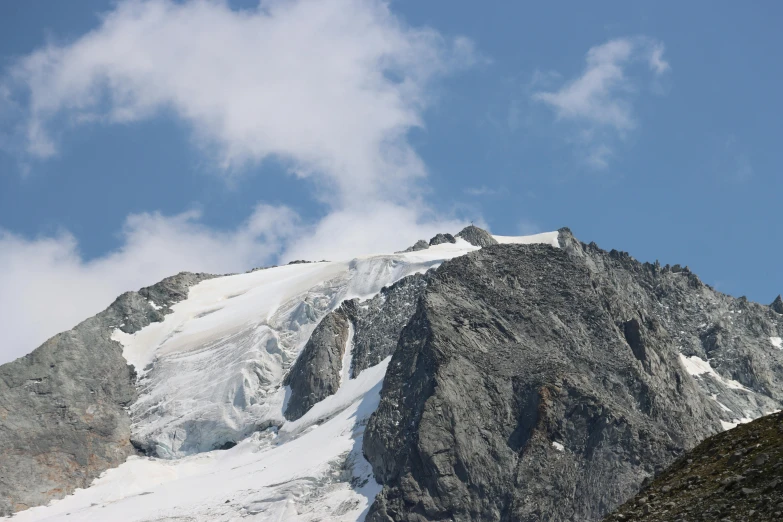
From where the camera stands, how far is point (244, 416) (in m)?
150

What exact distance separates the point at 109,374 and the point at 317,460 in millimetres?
46438

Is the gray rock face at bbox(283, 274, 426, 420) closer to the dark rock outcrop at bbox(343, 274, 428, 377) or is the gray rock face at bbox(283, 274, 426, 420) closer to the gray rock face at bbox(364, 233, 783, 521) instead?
the dark rock outcrop at bbox(343, 274, 428, 377)

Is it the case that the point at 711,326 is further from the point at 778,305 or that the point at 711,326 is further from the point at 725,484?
the point at 725,484

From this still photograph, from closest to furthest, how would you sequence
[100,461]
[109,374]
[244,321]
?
1. [100,461]
2. [109,374]
3. [244,321]

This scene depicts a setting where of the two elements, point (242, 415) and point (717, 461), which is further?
point (242, 415)

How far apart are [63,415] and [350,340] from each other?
121 ft

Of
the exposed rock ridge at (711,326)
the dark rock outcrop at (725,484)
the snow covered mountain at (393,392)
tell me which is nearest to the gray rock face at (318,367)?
the snow covered mountain at (393,392)

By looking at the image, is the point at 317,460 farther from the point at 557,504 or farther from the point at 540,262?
the point at 540,262

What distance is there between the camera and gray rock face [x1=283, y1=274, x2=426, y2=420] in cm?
14875

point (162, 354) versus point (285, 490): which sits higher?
point (162, 354)

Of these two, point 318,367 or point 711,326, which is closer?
point 318,367

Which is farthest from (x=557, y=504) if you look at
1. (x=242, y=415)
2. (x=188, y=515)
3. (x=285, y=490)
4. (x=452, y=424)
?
(x=242, y=415)

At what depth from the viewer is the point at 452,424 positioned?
11969 cm

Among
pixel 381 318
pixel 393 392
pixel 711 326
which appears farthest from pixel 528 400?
pixel 711 326
